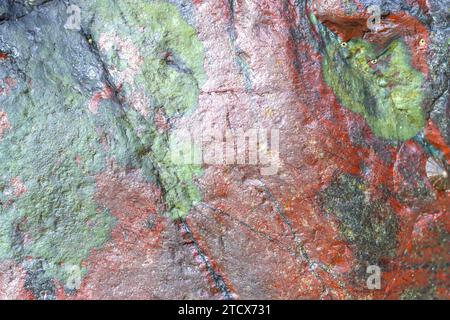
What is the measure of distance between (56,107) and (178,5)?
0.66 meters

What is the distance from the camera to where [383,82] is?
2.32m

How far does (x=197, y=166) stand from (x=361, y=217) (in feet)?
2.30

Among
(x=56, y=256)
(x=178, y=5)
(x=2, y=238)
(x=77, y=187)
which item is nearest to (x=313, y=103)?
(x=178, y=5)

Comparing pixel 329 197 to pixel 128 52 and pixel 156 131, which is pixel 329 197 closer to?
pixel 156 131

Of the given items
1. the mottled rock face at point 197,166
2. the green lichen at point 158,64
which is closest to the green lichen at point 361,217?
the mottled rock face at point 197,166

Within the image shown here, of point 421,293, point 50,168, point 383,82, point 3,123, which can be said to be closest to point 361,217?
point 421,293

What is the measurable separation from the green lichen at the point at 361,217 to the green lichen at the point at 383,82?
0.98 feet

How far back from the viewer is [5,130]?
7.07ft

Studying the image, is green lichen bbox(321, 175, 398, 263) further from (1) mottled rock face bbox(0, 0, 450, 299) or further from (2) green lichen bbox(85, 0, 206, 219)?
(2) green lichen bbox(85, 0, 206, 219)

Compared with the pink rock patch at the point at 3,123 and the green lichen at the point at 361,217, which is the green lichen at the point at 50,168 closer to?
the pink rock patch at the point at 3,123

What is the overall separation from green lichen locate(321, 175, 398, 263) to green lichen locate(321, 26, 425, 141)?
30cm

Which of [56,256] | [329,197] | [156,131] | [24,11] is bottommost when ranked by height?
[56,256]

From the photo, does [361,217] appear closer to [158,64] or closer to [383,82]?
[383,82]

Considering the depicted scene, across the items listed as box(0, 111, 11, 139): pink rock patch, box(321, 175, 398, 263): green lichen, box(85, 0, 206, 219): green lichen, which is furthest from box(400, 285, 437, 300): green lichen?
box(0, 111, 11, 139): pink rock patch
